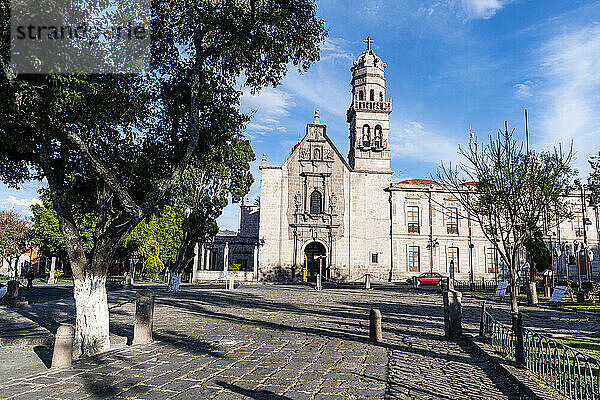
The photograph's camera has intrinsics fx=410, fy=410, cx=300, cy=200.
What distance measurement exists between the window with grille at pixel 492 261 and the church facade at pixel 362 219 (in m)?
0.09

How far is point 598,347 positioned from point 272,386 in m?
7.23

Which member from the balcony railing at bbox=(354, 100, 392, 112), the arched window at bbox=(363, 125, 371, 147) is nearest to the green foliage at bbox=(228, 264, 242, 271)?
the arched window at bbox=(363, 125, 371, 147)

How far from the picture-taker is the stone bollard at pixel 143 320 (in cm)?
880

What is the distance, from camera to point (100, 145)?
32.5ft

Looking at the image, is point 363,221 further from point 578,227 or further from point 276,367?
point 276,367

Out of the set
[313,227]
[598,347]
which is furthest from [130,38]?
[313,227]

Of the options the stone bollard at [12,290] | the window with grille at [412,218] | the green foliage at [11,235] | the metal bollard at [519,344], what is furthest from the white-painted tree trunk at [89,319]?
the green foliage at [11,235]

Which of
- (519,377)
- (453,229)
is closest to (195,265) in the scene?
(453,229)

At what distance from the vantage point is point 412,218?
39.2 meters

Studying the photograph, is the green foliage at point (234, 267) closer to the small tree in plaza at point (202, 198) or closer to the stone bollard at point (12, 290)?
the small tree in plaza at point (202, 198)

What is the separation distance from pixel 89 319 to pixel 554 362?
26.2 feet

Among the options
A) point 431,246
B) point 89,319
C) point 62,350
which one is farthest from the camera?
point 431,246

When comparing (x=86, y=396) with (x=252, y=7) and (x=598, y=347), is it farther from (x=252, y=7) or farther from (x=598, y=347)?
(x=598, y=347)

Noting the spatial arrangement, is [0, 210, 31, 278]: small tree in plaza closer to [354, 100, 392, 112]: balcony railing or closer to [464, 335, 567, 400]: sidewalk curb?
[354, 100, 392, 112]: balcony railing
